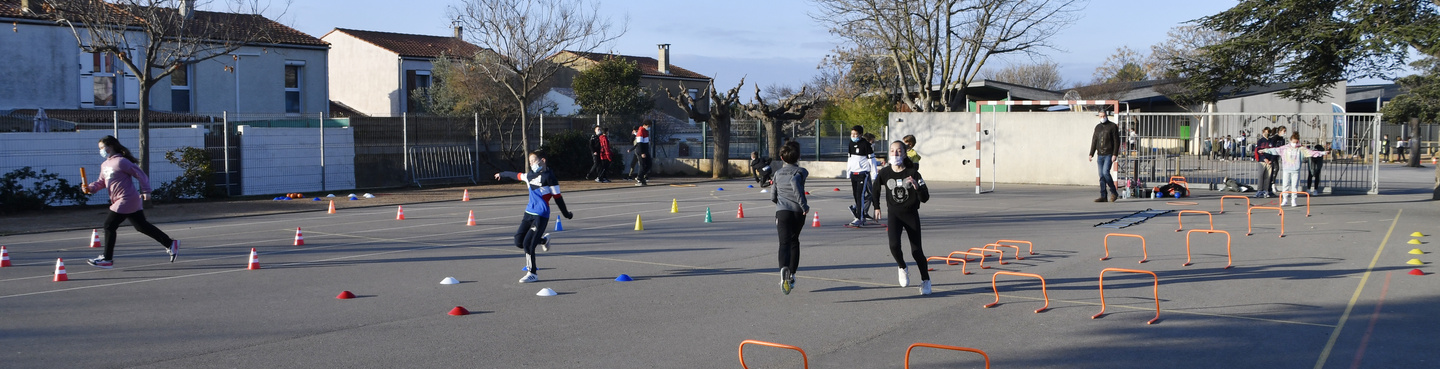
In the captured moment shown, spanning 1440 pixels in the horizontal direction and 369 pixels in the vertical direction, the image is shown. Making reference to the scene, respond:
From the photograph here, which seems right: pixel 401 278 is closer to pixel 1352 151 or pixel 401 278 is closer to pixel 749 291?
pixel 749 291

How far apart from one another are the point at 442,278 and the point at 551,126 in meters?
19.3

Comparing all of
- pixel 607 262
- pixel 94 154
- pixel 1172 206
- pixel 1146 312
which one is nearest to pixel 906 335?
pixel 1146 312

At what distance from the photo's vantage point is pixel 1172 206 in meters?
A: 17.1

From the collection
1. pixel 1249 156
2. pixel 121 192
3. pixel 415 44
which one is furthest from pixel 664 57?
pixel 121 192

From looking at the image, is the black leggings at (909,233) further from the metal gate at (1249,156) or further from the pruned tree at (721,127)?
the pruned tree at (721,127)

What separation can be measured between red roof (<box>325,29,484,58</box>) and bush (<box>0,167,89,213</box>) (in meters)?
Result: 22.7

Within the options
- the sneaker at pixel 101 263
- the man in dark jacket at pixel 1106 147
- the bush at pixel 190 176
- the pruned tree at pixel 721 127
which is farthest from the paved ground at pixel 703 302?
the pruned tree at pixel 721 127

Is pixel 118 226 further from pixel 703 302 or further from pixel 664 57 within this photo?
pixel 664 57

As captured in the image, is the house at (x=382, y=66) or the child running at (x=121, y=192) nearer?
the child running at (x=121, y=192)

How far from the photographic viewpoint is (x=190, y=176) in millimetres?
20016

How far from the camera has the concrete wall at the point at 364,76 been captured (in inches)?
1652

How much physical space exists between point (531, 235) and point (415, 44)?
37.2m

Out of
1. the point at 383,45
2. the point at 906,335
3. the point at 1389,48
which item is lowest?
the point at 906,335

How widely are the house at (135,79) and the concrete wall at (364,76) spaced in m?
7.34
